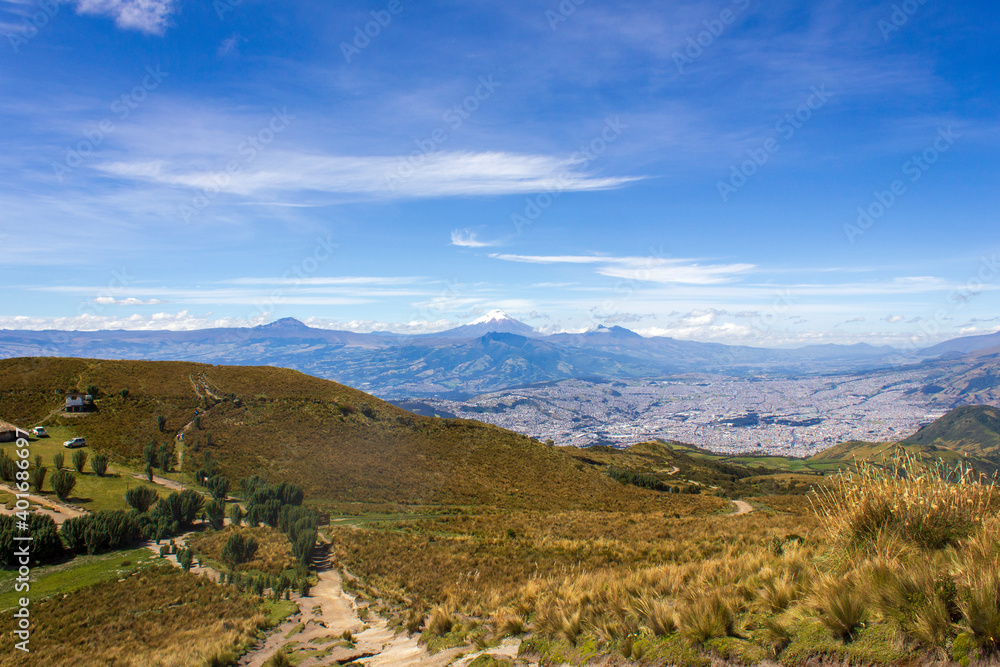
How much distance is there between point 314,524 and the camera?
91.9ft

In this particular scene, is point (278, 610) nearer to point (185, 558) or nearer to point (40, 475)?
point (185, 558)

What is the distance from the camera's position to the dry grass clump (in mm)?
7879

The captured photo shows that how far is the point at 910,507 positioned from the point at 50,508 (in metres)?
40.9

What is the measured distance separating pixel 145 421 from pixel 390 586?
45.8 metres

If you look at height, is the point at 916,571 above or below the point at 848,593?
above

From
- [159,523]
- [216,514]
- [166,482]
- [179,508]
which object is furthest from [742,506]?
[166,482]

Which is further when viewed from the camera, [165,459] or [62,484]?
[165,459]

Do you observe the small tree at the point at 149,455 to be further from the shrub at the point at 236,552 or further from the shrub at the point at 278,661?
the shrub at the point at 278,661

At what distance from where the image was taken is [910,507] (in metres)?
8.05

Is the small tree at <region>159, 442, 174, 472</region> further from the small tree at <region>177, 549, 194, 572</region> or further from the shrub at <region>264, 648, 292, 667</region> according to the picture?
the shrub at <region>264, 648, 292, 667</region>

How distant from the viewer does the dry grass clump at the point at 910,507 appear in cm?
788

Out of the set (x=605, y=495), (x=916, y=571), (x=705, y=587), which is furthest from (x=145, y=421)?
(x=916, y=571)

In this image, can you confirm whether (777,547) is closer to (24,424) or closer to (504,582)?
(504,582)

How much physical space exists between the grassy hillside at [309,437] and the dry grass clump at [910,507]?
33.8m
